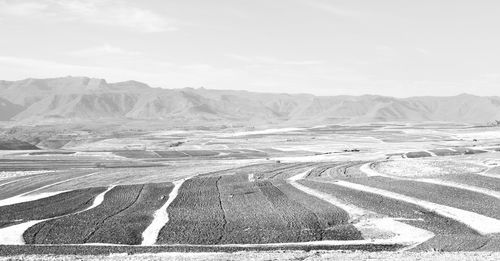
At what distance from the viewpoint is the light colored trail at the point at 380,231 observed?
80.2ft

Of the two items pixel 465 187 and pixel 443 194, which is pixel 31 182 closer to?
pixel 443 194

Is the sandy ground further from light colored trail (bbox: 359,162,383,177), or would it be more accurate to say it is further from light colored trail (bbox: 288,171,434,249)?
light colored trail (bbox: 359,162,383,177)

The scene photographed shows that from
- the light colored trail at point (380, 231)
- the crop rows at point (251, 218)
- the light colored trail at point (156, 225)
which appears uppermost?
the light colored trail at point (380, 231)

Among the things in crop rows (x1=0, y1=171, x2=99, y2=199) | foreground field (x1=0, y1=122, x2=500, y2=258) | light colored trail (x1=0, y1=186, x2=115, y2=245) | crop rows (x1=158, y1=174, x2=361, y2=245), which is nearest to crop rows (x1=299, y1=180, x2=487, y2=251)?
foreground field (x1=0, y1=122, x2=500, y2=258)

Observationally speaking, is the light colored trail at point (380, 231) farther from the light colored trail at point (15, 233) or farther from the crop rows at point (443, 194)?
the light colored trail at point (15, 233)

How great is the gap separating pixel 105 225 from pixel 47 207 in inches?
330

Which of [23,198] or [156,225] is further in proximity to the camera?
[23,198]

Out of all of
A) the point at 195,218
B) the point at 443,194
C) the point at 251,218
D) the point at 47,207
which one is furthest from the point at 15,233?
the point at 443,194

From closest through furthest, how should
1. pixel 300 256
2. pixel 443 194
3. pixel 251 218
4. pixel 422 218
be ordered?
pixel 300 256 → pixel 422 218 → pixel 251 218 → pixel 443 194

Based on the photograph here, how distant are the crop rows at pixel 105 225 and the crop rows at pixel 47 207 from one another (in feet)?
4.80

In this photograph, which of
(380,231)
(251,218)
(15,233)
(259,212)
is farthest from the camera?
(259,212)

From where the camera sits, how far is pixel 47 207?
35531mm

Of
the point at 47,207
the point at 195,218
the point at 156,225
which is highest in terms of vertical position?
the point at 195,218

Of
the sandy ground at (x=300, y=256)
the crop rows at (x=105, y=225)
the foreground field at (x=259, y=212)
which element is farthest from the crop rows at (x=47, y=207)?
the sandy ground at (x=300, y=256)
